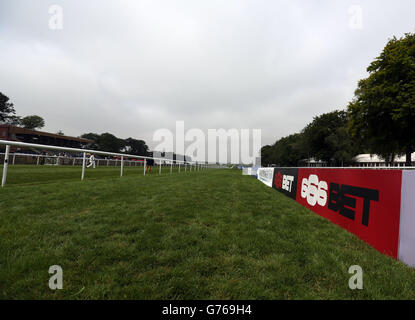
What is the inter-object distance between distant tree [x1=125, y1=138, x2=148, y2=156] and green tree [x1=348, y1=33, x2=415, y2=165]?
104 m

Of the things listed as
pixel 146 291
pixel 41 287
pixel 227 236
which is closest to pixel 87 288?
pixel 41 287

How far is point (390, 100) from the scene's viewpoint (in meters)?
15.5

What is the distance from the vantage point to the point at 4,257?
1.77m

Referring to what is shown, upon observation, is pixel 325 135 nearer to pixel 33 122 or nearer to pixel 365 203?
pixel 365 203

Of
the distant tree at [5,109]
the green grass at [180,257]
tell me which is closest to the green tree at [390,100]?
the green grass at [180,257]

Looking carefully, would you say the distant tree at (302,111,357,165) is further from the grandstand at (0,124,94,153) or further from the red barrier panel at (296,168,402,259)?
the grandstand at (0,124,94,153)

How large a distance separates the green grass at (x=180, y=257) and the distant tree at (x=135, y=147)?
360 feet

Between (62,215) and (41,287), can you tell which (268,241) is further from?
(62,215)

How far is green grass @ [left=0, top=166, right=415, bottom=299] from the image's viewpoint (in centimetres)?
148

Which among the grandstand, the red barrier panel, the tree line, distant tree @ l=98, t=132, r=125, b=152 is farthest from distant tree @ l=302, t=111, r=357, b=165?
distant tree @ l=98, t=132, r=125, b=152

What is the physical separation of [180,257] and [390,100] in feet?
72.3

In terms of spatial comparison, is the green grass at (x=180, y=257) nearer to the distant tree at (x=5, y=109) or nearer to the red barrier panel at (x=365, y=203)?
the red barrier panel at (x=365, y=203)

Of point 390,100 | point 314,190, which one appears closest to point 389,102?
point 390,100

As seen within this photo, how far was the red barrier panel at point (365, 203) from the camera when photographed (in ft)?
7.89
